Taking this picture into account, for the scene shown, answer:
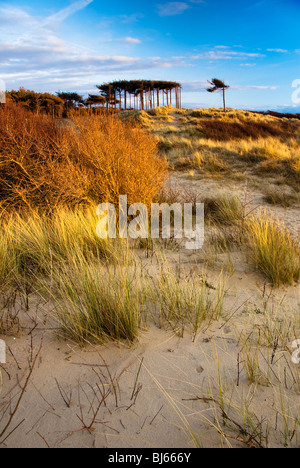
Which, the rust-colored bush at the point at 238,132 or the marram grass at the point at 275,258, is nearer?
the marram grass at the point at 275,258

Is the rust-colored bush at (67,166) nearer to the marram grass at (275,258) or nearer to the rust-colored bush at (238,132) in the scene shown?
the marram grass at (275,258)

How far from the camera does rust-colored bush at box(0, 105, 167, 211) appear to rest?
4082 mm

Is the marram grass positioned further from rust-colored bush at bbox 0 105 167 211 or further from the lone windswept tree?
the lone windswept tree

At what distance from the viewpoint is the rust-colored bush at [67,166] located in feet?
13.4

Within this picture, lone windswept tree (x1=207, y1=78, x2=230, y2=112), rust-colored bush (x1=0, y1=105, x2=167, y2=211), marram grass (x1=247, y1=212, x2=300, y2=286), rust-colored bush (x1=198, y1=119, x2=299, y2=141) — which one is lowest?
marram grass (x1=247, y1=212, x2=300, y2=286)

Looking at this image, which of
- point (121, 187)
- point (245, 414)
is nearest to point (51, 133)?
point (121, 187)

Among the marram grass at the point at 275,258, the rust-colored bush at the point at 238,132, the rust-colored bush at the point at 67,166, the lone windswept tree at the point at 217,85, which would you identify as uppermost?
the lone windswept tree at the point at 217,85

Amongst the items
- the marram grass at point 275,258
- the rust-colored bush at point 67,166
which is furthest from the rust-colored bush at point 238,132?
the marram grass at point 275,258

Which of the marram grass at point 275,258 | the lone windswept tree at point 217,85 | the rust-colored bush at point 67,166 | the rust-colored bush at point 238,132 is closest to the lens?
the marram grass at point 275,258

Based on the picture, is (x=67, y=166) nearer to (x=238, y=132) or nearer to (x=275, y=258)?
(x=275, y=258)

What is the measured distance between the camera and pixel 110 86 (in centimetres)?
2880

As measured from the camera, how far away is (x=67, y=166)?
411cm

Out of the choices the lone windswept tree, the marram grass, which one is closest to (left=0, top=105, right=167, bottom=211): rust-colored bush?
the marram grass
